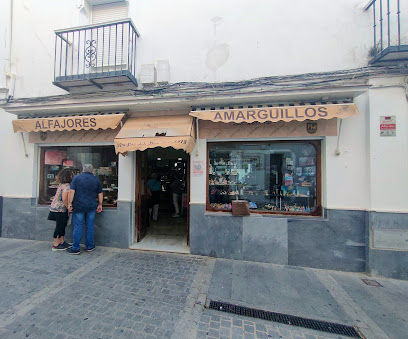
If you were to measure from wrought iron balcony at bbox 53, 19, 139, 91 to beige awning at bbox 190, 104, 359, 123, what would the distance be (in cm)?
228

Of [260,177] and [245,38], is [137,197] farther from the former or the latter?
[245,38]

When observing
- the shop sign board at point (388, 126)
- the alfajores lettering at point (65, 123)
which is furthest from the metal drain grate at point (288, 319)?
the alfajores lettering at point (65, 123)

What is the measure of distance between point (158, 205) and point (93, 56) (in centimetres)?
495

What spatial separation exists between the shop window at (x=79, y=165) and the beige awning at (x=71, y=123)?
2.67 feet

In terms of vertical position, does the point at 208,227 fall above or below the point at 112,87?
below

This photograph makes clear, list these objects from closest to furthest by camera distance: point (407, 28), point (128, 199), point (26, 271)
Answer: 1. point (26, 271)
2. point (407, 28)
3. point (128, 199)

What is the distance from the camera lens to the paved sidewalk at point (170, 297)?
90.4 inches

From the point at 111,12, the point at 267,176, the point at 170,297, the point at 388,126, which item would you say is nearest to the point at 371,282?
the point at 267,176

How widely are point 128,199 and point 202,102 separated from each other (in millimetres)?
2886

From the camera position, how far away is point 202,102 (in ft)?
13.6

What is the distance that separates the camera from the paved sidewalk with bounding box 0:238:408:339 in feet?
7.53

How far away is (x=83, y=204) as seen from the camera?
430 cm

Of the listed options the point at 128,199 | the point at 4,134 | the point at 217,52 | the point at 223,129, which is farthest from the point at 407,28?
the point at 4,134

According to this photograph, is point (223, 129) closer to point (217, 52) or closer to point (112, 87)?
point (217, 52)
